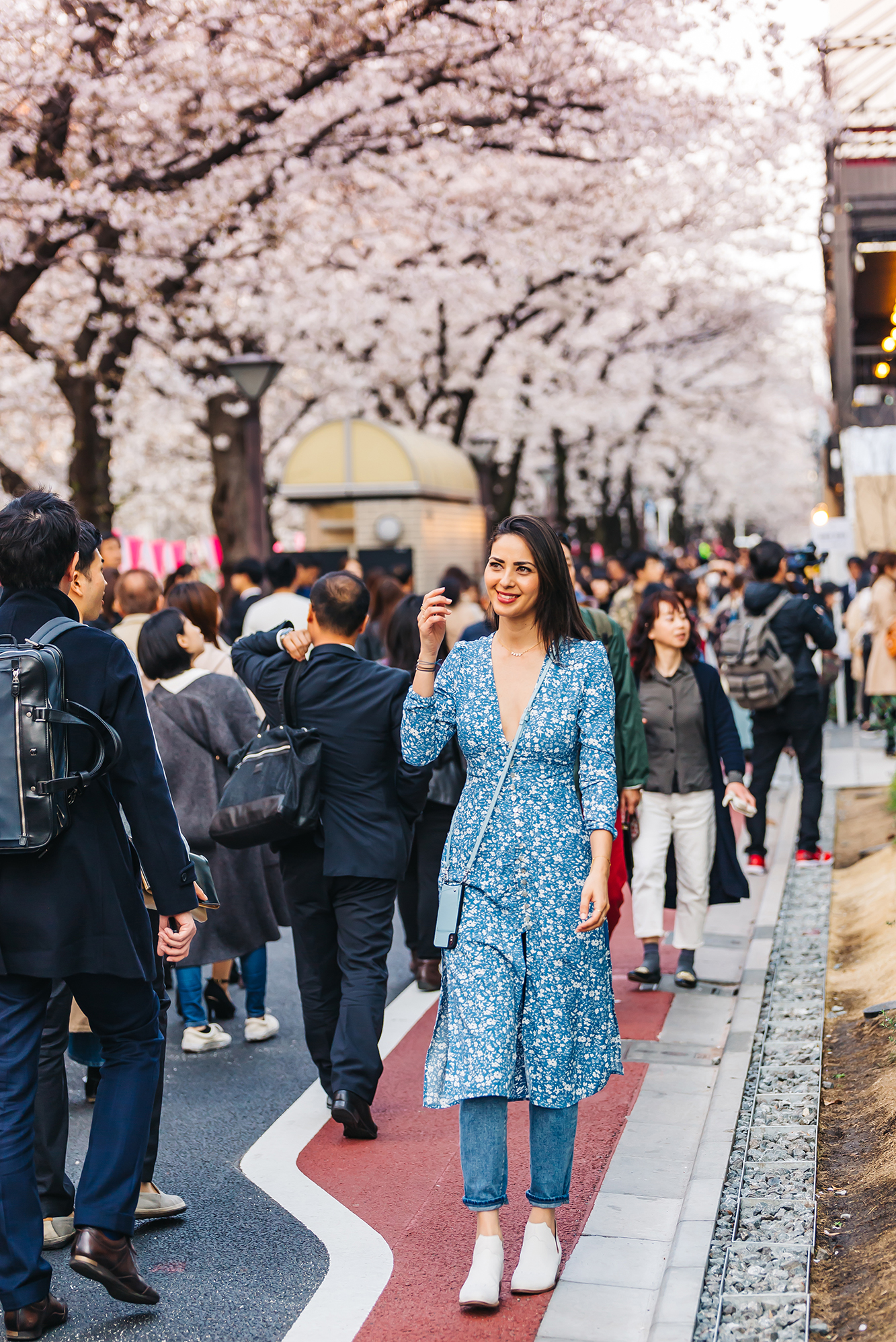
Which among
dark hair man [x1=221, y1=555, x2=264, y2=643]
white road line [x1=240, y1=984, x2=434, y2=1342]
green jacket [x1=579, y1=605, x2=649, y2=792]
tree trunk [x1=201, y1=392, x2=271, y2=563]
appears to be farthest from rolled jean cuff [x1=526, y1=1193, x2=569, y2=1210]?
tree trunk [x1=201, y1=392, x2=271, y2=563]

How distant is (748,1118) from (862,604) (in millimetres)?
11455

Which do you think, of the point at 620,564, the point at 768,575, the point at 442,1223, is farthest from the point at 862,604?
the point at 442,1223

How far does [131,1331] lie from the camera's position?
3615 millimetres

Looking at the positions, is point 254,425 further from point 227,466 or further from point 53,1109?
point 53,1109

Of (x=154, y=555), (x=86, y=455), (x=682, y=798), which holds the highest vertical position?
(x=86, y=455)

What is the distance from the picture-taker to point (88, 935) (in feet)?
11.5

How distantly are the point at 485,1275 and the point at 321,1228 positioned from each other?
824mm

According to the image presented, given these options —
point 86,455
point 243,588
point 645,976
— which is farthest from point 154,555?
point 645,976

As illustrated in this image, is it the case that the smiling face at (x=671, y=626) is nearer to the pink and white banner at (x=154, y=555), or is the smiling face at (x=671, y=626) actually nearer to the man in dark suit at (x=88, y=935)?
the man in dark suit at (x=88, y=935)

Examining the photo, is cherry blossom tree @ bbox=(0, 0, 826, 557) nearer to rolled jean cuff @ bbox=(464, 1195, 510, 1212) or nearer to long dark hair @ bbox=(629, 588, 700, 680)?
long dark hair @ bbox=(629, 588, 700, 680)

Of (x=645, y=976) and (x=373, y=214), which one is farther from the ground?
(x=373, y=214)

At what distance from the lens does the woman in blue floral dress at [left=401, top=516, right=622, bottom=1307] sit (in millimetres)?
3561

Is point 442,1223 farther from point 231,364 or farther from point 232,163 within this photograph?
point 231,364

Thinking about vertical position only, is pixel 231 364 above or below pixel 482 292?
below
